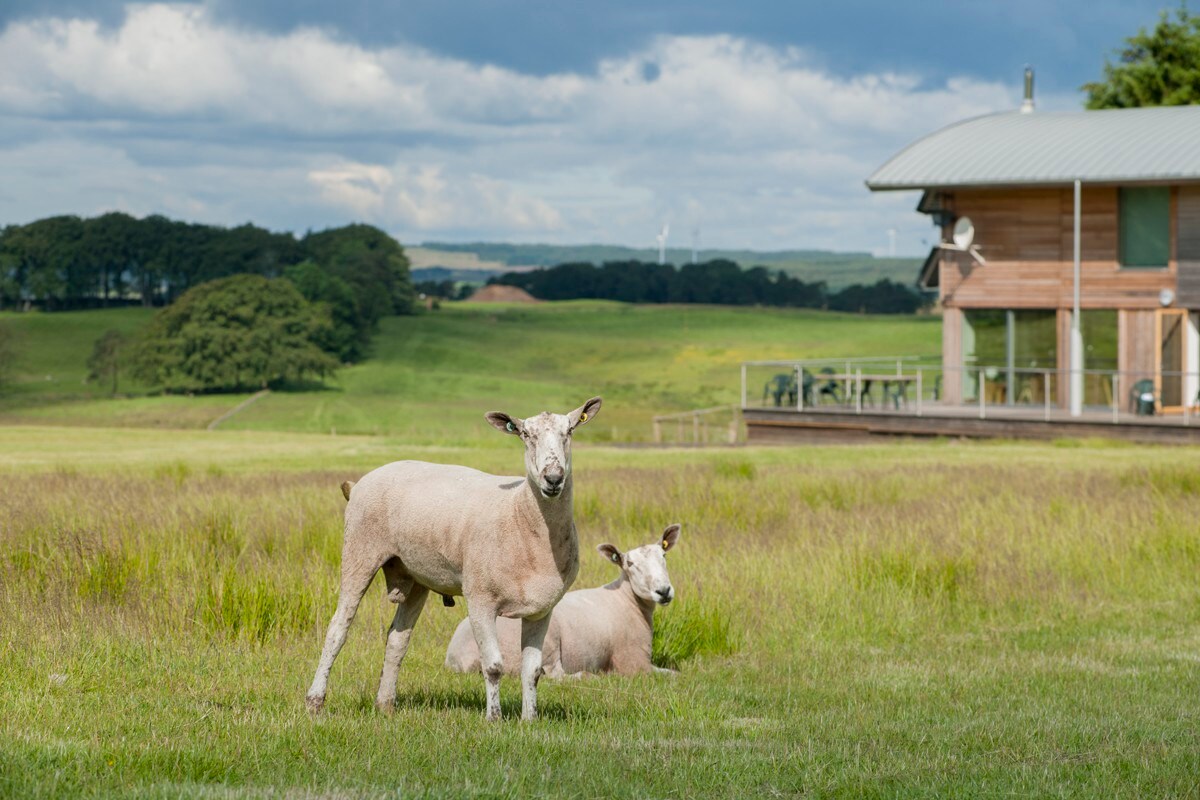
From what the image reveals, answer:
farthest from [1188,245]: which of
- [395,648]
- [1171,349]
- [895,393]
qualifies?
[395,648]

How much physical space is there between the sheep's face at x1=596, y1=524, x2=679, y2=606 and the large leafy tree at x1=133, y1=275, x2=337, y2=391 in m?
74.0

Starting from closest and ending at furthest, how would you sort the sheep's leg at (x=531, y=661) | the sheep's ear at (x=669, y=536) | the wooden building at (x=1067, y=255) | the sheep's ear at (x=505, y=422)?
the sheep's ear at (x=505, y=422), the sheep's leg at (x=531, y=661), the sheep's ear at (x=669, y=536), the wooden building at (x=1067, y=255)

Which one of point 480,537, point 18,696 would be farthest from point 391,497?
point 18,696

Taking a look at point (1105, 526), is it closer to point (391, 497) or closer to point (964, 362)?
point (391, 497)

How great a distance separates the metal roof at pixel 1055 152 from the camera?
3591 cm

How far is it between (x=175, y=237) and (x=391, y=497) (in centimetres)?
11265

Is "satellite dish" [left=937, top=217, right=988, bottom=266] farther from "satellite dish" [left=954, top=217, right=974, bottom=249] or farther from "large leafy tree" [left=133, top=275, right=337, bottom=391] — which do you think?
"large leafy tree" [left=133, top=275, right=337, bottom=391]

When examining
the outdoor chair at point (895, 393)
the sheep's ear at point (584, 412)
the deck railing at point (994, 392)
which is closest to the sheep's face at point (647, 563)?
the sheep's ear at point (584, 412)

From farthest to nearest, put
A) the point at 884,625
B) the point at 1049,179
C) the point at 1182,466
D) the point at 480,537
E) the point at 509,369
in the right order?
1. the point at 509,369
2. the point at 1049,179
3. the point at 1182,466
4. the point at 884,625
5. the point at 480,537

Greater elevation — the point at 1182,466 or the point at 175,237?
the point at 175,237

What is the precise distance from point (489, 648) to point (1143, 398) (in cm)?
3102

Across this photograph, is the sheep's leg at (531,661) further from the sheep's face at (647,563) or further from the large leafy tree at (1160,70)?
the large leafy tree at (1160,70)

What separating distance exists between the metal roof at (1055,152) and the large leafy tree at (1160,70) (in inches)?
418

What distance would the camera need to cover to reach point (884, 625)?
1280 centimetres
